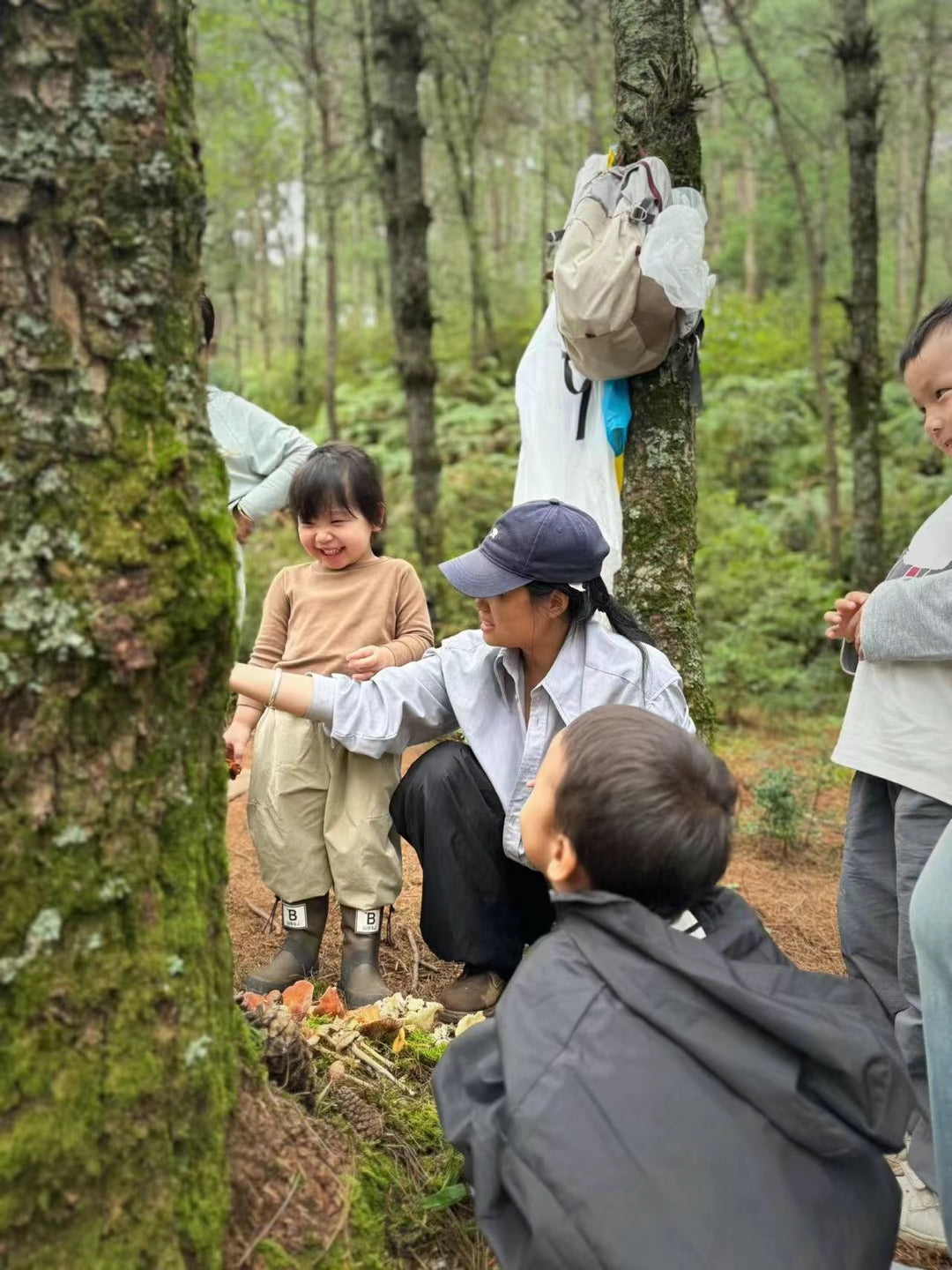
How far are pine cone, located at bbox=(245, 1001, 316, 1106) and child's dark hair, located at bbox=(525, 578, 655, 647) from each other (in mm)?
1270

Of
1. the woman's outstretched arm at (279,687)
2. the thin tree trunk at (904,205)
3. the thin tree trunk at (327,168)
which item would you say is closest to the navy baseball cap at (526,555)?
the woman's outstretched arm at (279,687)

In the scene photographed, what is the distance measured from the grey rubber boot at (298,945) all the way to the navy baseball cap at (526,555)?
1.22 metres

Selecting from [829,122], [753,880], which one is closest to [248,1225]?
[753,880]

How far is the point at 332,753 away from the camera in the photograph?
3.19m

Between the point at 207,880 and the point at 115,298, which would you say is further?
the point at 207,880

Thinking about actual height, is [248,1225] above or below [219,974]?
below

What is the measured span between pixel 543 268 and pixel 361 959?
2.89 meters

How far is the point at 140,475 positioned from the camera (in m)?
1.50

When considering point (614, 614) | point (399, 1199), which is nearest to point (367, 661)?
point (614, 614)

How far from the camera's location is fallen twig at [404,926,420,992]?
3.36m

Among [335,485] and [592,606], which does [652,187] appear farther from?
[592,606]

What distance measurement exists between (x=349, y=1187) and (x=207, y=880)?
0.67 m

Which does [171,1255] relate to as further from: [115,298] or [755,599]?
[755,599]

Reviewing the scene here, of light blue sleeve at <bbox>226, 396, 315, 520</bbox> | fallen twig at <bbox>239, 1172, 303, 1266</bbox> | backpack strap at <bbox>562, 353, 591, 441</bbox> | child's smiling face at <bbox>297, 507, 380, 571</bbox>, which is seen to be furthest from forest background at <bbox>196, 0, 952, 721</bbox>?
fallen twig at <bbox>239, 1172, 303, 1266</bbox>
